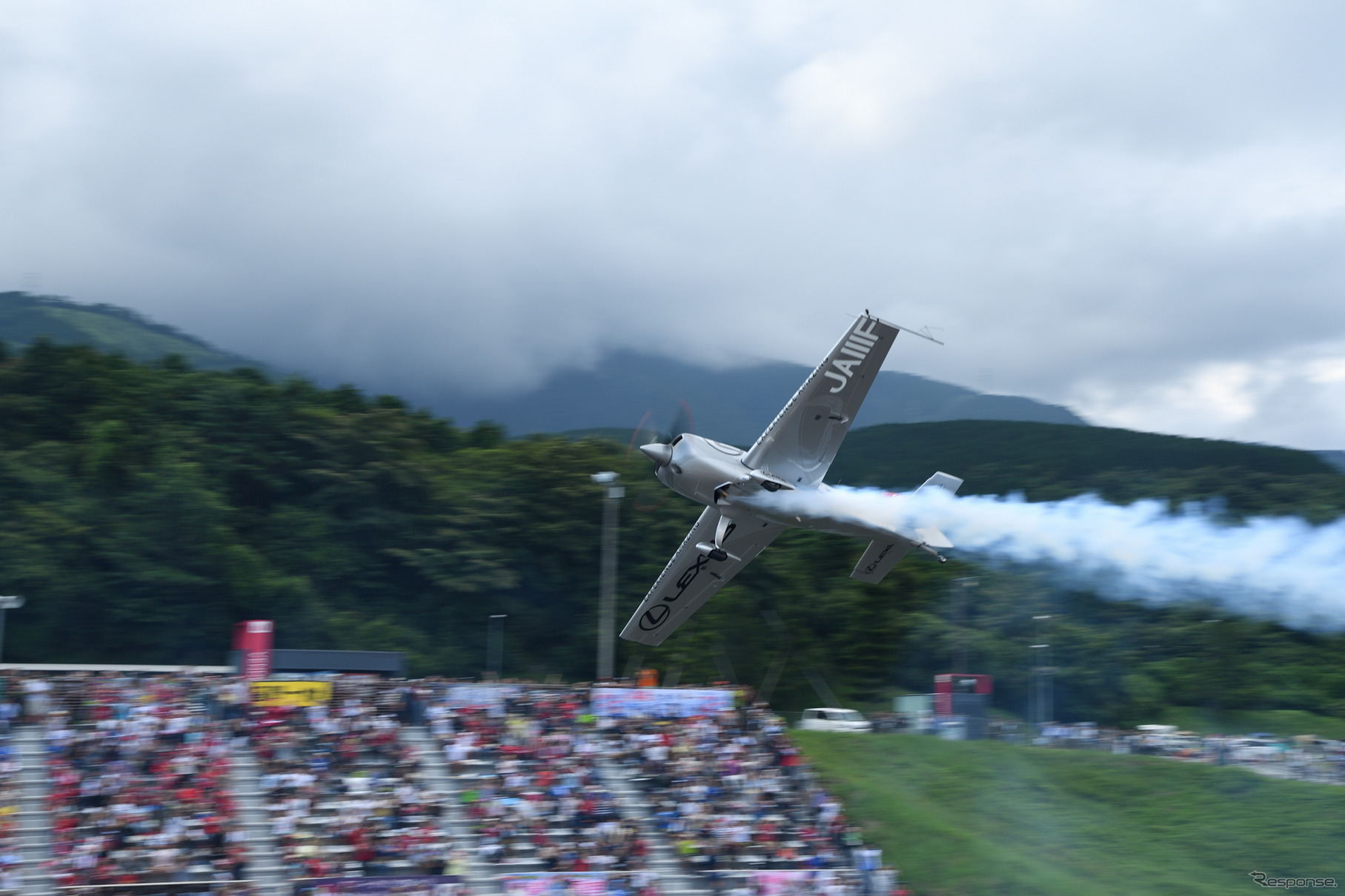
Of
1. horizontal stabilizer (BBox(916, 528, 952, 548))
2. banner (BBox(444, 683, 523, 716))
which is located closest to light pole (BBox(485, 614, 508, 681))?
banner (BBox(444, 683, 523, 716))

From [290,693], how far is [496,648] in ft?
76.5

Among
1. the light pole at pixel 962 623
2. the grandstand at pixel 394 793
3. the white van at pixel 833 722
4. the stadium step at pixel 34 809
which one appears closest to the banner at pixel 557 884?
the grandstand at pixel 394 793

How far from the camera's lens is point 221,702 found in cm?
2012

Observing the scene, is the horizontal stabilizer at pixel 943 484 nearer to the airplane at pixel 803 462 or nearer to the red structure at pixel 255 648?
the airplane at pixel 803 462

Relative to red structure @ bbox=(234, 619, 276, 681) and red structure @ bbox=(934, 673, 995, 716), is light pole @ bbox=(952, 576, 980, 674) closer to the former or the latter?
red structure @ bbox=(934, 673, 995, 716)

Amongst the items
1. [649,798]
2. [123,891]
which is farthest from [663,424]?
[123,891]

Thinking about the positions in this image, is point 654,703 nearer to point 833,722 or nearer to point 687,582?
point 687,582

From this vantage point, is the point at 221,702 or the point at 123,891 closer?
the point at 123,891

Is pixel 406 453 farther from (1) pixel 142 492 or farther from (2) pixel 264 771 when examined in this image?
(2) pixel 264 771

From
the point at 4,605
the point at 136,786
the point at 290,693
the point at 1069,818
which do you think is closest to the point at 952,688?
the point at 1069,818

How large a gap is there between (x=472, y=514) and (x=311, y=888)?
28350mm

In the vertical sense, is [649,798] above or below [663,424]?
below

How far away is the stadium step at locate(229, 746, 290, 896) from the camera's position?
17.2m

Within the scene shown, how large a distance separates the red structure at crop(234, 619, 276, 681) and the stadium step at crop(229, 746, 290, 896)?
10.6 feet
